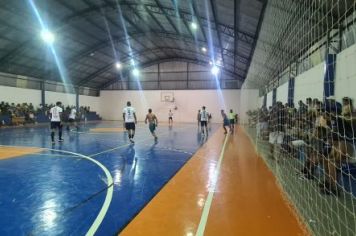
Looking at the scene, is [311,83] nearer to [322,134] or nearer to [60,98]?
[322,134]

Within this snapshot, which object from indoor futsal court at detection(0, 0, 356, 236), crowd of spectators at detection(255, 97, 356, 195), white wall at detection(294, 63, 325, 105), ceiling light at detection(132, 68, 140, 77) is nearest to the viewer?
indoor futsal court at detection(0, 0, 356, 236)

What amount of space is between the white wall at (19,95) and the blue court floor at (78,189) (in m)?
20.2

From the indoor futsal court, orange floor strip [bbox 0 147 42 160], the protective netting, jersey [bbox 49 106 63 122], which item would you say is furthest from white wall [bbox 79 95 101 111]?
the protective netting

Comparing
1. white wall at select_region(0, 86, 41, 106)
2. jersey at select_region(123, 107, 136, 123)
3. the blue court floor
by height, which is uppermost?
white wall at select_region(0, 86, 41, 106)

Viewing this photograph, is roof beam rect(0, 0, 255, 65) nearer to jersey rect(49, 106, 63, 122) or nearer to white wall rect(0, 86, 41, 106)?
white wall rect(0, 86, 41, 106)

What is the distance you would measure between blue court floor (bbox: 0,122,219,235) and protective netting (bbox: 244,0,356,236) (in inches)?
119

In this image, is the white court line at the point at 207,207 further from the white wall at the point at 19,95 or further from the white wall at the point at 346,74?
the white wall at the point at 19,95

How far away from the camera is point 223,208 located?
196 inches

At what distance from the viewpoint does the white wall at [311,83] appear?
9547 mm

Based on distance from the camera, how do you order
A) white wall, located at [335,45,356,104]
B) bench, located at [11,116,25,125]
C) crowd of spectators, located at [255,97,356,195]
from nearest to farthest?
crowd of spectators, located at [255,97,356,195], white wall, located at [335,45,356,104], bench, located at [11,116,25,125]

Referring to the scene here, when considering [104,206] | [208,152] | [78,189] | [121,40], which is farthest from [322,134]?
[121,40]

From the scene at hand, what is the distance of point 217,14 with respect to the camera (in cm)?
1734

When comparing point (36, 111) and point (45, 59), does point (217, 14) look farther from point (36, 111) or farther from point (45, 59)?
point (36, 111)

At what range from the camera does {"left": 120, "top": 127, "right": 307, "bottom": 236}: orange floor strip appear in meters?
4.10
